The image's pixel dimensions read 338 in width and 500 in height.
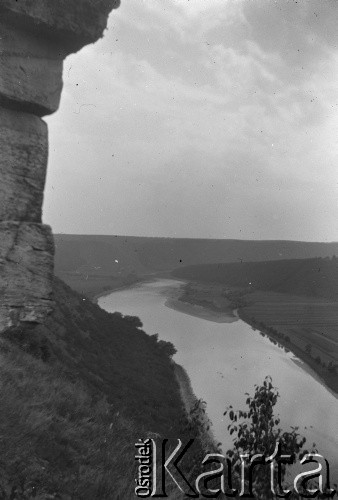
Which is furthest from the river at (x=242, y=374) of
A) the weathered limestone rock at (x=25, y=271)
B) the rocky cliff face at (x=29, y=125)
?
the rocky cliff face at (x=29, y=125)

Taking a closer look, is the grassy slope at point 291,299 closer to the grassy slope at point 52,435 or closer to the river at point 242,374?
the river at point 242,374

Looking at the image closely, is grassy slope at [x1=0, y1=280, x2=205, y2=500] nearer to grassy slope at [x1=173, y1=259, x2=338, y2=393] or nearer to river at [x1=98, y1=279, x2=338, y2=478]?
river at [x1=98, y1=279, x2=338, y2=478]

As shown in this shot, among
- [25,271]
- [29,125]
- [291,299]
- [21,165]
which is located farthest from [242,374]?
[291,299]

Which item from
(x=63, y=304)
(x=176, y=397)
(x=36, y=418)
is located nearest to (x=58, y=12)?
(x=36, y=418)

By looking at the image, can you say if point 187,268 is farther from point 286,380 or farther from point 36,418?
point 36,418

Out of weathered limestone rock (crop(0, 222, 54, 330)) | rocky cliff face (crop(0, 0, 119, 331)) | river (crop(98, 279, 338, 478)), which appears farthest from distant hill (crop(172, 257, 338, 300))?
rocky cliff face (crop(0, 0, 119, 331))

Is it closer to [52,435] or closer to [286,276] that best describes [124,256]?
[286,276]
